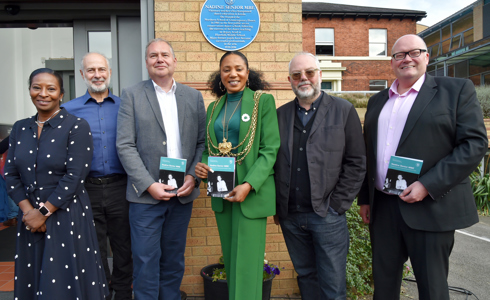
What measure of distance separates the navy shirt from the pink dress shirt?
2.16 meters

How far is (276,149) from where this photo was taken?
2.56 m

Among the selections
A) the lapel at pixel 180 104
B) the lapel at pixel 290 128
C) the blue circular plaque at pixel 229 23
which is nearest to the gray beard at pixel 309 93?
the lapel at pixel 290 128

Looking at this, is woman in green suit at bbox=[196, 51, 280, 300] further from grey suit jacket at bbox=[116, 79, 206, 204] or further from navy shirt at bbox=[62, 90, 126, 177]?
navy shirt at bbox=[62, 90, 126, 177]

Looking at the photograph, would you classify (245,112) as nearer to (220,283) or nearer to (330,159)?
(330,159)

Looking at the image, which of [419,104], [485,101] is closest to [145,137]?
[419,104]

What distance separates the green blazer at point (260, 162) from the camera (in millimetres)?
2486

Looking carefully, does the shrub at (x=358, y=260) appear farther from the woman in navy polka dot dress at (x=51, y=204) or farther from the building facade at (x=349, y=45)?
the building facade at (x=349, y=45)

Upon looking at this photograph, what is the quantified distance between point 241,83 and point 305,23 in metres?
26.9

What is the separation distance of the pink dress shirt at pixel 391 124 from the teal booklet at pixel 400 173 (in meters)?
0.16

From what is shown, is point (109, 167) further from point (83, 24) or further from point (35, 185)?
point (83, 24)

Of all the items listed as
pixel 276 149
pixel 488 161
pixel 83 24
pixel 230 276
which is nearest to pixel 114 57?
pixel 83 24


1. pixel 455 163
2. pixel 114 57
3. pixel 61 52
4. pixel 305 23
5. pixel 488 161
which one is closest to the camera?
pixel 455 163

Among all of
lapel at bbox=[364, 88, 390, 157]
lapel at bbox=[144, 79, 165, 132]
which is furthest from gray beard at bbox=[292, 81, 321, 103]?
lapel at bbox=[144, 79, 165, 132]

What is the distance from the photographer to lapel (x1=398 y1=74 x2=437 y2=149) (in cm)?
245
